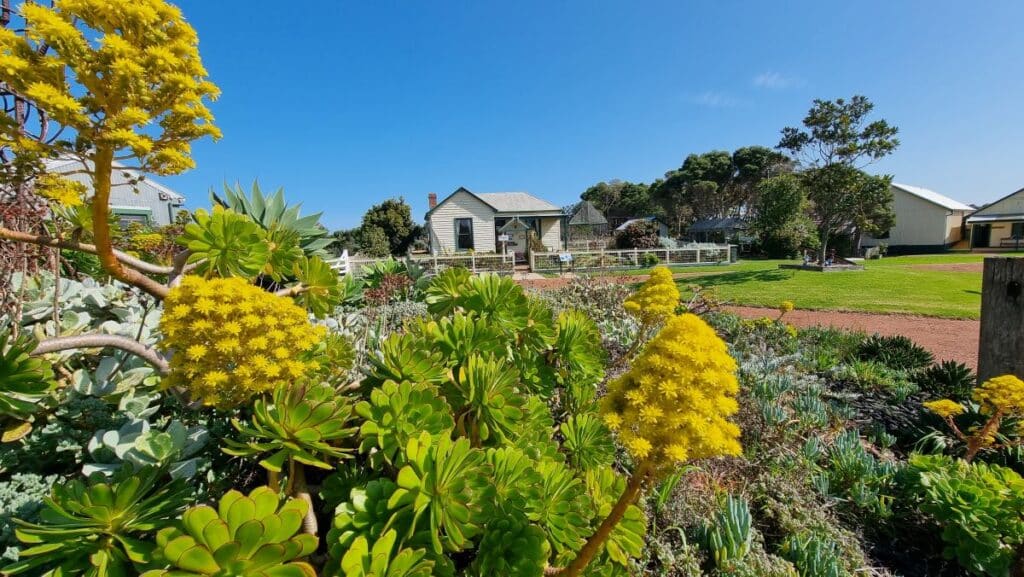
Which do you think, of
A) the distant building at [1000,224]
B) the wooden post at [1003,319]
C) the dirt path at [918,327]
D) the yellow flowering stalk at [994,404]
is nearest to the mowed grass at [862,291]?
the dirt path at [918,327]

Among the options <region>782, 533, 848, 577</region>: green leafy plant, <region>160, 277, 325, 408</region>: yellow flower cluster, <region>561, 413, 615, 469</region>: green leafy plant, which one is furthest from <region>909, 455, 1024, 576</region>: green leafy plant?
<region>160, 277, 325, 408</region>: yellow flower cluster

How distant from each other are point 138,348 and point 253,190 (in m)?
2.84

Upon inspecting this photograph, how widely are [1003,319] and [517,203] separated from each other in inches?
1061

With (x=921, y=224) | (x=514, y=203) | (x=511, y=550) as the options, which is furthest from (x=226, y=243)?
(x=921, y=224)

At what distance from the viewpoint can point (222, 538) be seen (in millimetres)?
801

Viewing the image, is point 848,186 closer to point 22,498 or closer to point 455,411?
point 455,411

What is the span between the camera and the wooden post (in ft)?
11.3

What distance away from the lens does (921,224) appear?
34.2 meters

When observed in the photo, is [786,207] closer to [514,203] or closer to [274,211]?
[514,203]

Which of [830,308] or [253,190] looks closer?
[253,190]

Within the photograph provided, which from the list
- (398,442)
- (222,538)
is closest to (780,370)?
(398,442)

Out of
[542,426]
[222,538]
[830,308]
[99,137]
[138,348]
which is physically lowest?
[830,308]

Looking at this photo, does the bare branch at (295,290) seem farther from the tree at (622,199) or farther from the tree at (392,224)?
the tree at (622,199)

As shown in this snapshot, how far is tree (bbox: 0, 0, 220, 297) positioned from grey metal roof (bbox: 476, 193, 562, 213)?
26.8 metres
